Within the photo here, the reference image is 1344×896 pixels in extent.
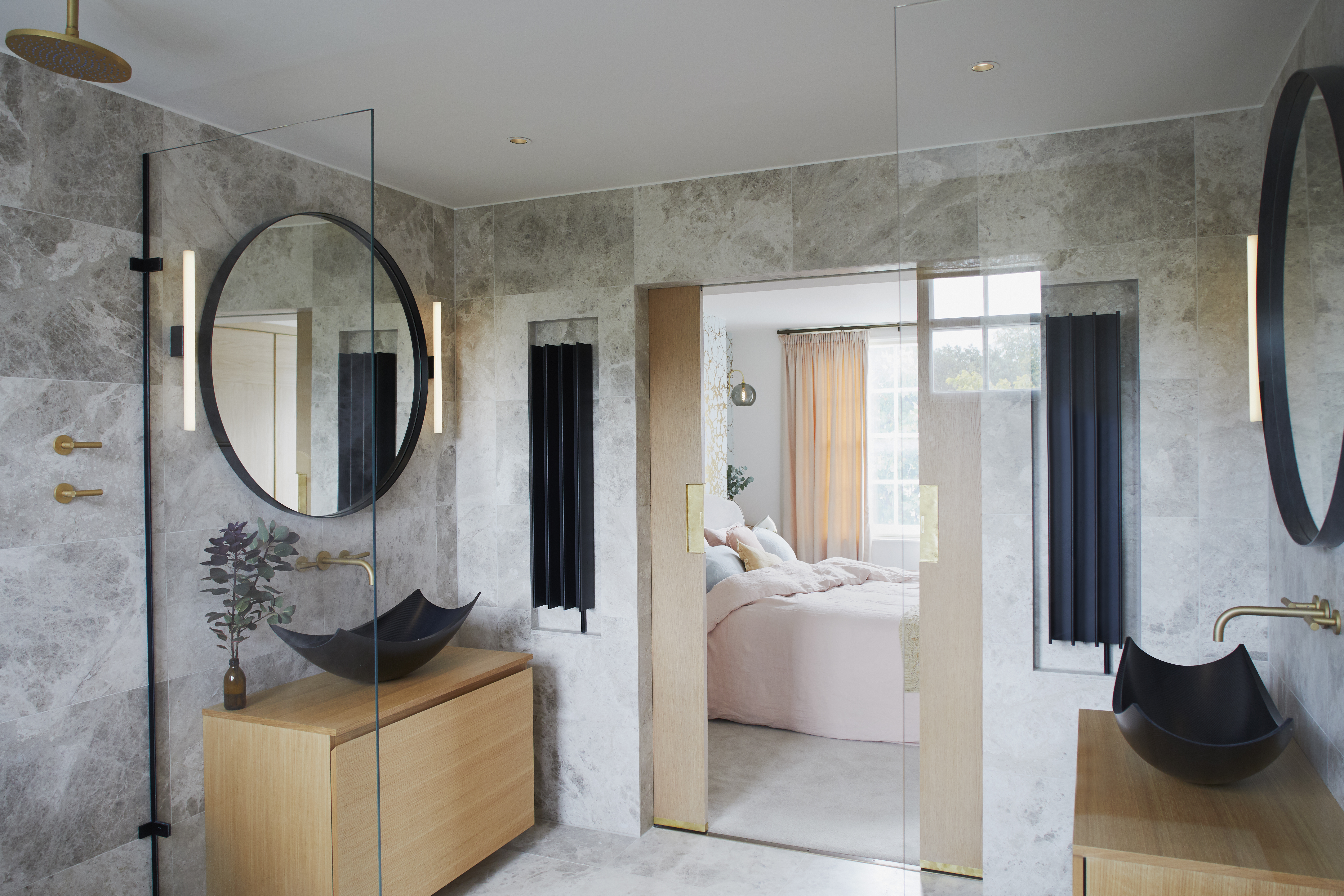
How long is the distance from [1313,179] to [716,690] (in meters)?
3.77

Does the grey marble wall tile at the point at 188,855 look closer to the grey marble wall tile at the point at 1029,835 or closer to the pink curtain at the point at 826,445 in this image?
the grey marble wall tile at the point at 1029,835

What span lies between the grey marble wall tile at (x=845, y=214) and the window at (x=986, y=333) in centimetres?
163

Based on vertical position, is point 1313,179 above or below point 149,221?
below

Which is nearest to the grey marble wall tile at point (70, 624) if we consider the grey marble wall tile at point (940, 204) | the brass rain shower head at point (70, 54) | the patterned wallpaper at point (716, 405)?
the brass rain shower head at point (70, 54)

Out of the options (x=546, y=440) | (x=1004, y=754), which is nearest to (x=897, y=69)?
(x=1004, y=754)

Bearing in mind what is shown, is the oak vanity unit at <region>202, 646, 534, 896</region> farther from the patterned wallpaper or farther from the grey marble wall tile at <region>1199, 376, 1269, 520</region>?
the patterned wallpaper

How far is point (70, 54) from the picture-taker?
1.51 m

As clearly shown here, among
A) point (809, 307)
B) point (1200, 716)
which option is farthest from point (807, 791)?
point (809, 307)

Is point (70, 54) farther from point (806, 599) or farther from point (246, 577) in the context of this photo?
point (806, 599)

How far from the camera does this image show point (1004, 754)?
1149 millimetres

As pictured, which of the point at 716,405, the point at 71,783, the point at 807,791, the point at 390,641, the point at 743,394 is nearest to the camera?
the point at 71,783

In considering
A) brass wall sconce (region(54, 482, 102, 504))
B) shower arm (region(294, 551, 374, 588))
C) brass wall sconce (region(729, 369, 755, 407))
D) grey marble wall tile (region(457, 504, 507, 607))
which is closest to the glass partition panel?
shower arm (region(294, 551, 374, 588))

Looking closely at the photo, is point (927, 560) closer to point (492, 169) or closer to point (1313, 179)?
point (1313, 179)

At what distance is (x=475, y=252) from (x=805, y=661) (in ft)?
8.34
